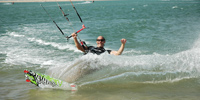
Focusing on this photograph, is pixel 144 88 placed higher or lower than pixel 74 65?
lower

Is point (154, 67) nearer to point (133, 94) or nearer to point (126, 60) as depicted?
point (126, 60)

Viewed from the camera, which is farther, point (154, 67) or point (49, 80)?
point (154, 67)

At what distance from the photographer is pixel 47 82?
22.4 ft

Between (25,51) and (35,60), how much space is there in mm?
2380

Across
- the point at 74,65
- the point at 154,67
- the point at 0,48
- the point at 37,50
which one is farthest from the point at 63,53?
the point at 154,67

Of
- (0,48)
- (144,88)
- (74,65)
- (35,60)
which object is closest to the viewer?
(144,88)

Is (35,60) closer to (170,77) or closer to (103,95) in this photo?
(103,95)

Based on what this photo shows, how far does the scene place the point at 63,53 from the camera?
12.4 meters

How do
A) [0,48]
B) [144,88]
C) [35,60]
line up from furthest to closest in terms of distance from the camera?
[0,48], [35,60], [144,88]

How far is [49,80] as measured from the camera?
6.82 metres

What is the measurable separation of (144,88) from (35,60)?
6140 millimetres

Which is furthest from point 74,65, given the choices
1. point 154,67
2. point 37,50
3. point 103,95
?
point 37,50

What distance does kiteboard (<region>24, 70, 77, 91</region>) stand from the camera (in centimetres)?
668

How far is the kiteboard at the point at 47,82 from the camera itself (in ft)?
21.9
